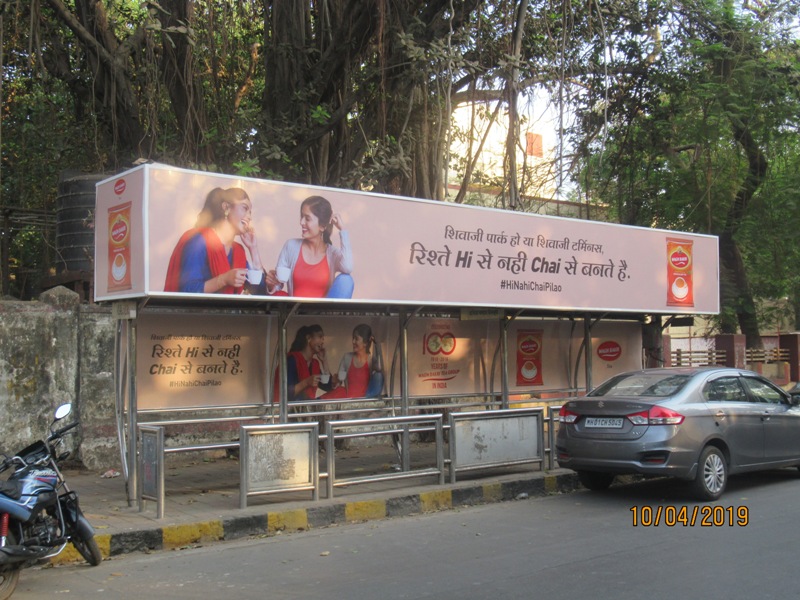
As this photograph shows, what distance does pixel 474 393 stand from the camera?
36.7 feet

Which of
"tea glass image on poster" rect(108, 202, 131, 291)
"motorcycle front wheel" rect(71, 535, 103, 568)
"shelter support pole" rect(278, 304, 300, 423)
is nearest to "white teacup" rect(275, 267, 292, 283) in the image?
"shelter support pole" rect(278, 304, 300, 423)

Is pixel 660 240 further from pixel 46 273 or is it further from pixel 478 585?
pixel 46 273

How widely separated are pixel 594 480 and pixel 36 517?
244 inches

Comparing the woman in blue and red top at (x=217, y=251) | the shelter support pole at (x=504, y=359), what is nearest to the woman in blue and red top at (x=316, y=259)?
the woman in blue and red top at (x=217, y=251)

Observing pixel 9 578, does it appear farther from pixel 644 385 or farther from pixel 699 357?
pixel 699 357

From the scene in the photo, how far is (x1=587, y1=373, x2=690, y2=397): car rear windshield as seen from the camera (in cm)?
889

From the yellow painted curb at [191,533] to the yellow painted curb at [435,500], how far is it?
230 centimetres

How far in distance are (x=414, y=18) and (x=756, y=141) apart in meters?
9.75

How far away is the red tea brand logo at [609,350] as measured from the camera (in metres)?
12.7

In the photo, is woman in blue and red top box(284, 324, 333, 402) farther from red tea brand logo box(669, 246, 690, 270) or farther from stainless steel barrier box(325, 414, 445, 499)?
red tea brand logo box(669, 246, 690, 270)

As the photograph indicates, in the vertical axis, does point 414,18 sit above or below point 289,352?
above

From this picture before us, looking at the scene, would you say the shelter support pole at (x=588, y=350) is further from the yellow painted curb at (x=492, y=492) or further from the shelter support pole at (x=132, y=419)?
the shelter support pole at (x=132, y=419)

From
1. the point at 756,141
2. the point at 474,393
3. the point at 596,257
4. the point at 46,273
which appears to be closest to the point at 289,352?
the point at 474,393

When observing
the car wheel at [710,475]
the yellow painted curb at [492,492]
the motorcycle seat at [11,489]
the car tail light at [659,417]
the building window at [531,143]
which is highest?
the building window at [531,143]
